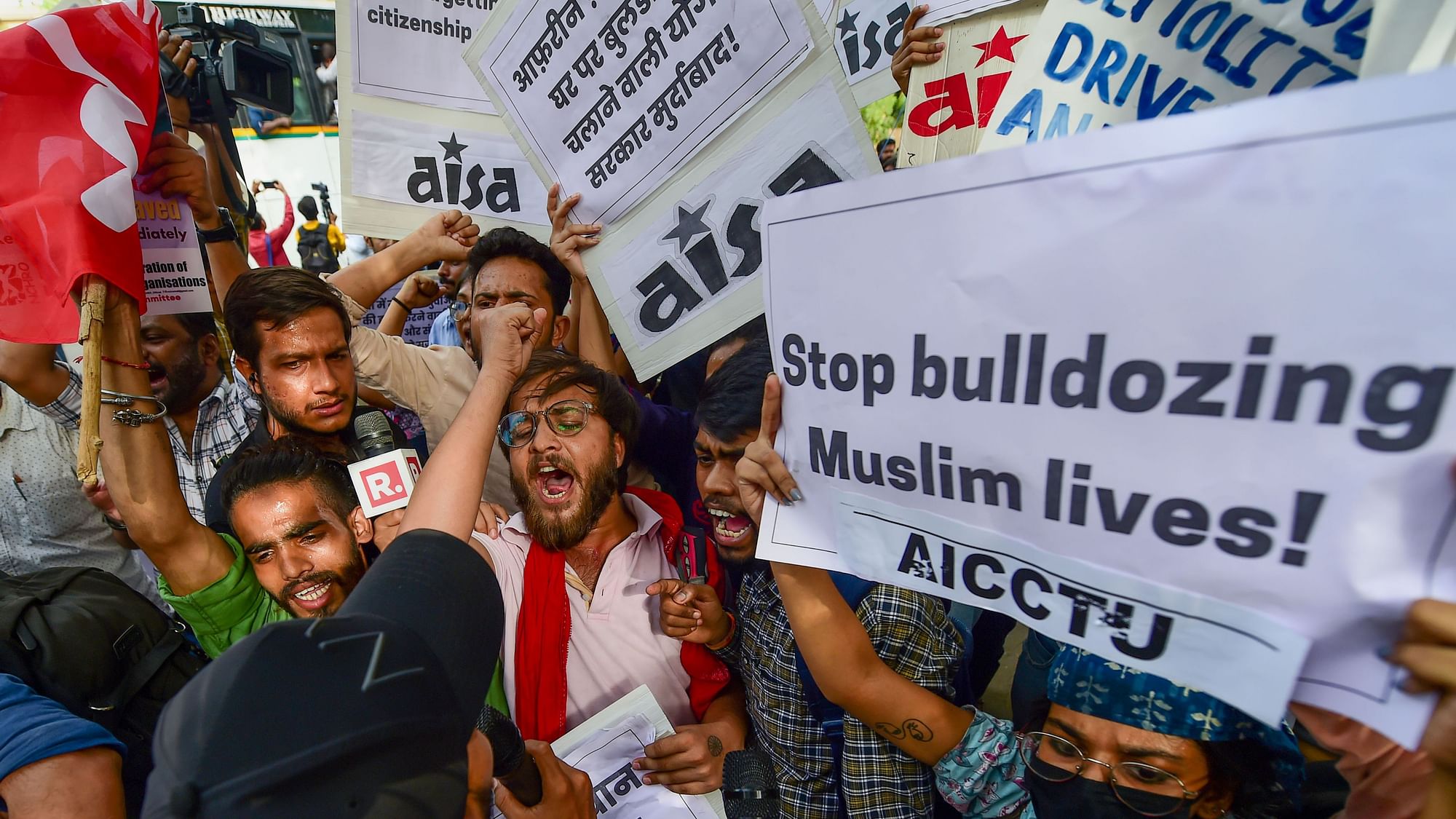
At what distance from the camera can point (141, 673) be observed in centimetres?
175

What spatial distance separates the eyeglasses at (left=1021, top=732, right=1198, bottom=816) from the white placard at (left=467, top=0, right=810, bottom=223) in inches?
65.6

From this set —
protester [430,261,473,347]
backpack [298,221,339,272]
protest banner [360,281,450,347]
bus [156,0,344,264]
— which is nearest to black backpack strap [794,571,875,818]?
protester [430,261,473,347]

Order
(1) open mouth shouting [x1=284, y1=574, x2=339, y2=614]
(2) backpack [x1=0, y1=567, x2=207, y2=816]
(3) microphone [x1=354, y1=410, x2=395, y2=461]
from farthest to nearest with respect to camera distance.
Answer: (3) microphone [x1=354, y1=410, x2=395, y2=461]
(1) open mouth shouting [x1=284, y1=574, x2=339, y2=614]
(2) backpack [x1=0, y1=567, x2=207, y2=816]

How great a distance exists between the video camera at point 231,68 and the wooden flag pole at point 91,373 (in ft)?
4.47

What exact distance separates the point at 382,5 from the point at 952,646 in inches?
109

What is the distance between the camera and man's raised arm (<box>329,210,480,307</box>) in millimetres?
2631

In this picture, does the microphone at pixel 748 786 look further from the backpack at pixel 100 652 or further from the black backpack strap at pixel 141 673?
the black backpack strap at pixel 141 673

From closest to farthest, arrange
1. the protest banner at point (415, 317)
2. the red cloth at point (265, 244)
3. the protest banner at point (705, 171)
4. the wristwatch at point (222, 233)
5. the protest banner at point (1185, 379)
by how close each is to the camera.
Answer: the protest banner at point (1185, 379)
the protest banner at point (705, 171)
the wristwatch at point (222, 233)
the protest banner at point (415, 317)
the red cloth at point (265, 244)

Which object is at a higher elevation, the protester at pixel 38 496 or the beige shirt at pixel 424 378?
the beige shirt at pixel 424 378

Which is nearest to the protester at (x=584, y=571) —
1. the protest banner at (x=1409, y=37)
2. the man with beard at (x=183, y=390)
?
the man with beard at (x=183, y=390)

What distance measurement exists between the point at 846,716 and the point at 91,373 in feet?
5.90

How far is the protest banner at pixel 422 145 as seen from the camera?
2.54 metres

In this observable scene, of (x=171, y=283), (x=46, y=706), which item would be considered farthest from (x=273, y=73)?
(x=46, y=706)

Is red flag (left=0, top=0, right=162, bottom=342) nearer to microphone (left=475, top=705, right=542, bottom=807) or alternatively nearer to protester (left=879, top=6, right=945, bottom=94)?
microphone (left=475, top=705, right=542, bottom=807)
